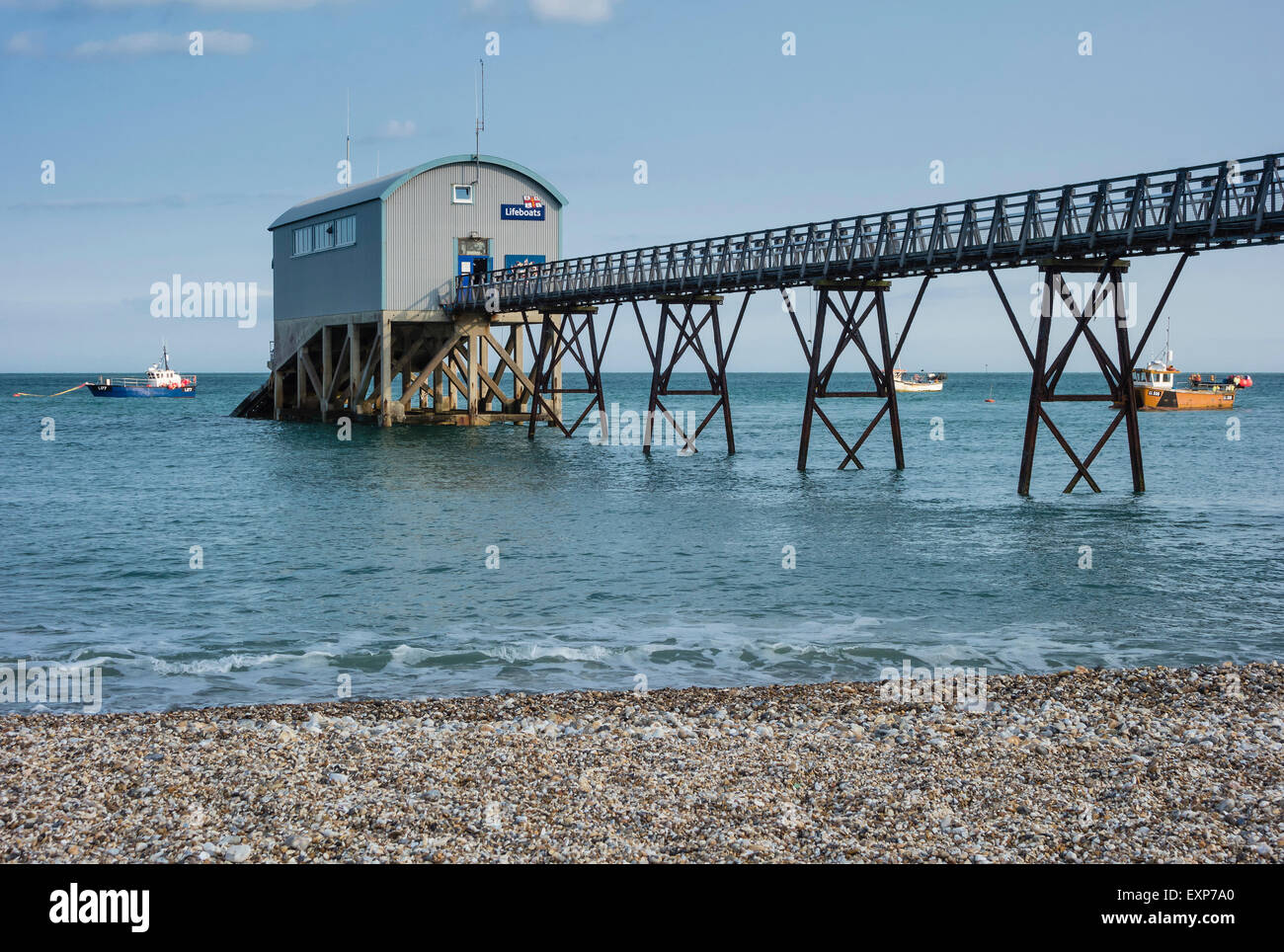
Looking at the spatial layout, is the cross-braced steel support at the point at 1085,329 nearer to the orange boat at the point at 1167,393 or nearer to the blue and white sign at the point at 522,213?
the blue and white sign at the point at 522,213

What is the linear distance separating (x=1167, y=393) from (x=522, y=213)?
171 feet

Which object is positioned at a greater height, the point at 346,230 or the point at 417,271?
the point at 346,230

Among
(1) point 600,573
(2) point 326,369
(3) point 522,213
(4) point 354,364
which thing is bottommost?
(1) point 600,573

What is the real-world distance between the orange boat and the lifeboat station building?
46.3 m

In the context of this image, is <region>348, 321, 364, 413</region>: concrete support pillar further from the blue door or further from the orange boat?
the orange boat

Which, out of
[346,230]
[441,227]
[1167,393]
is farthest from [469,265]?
[1167,393]

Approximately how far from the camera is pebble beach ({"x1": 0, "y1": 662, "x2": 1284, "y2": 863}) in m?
6.74

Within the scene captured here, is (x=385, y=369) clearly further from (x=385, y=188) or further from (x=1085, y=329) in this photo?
(x=1085, y=329)

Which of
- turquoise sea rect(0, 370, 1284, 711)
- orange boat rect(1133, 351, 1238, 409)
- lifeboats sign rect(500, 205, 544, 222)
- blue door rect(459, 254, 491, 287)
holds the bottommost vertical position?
turquoise sea rect(0, 370, 1284, 711)

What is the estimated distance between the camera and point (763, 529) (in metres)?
21.7

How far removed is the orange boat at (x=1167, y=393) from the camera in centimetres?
7831

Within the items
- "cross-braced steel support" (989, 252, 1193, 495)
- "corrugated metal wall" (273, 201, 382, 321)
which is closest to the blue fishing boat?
"corrugated metal wall" (273, 201, 382, 321)

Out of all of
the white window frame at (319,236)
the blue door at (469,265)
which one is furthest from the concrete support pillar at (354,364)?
the blue door at (469,265)

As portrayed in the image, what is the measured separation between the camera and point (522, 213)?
1732 inches
